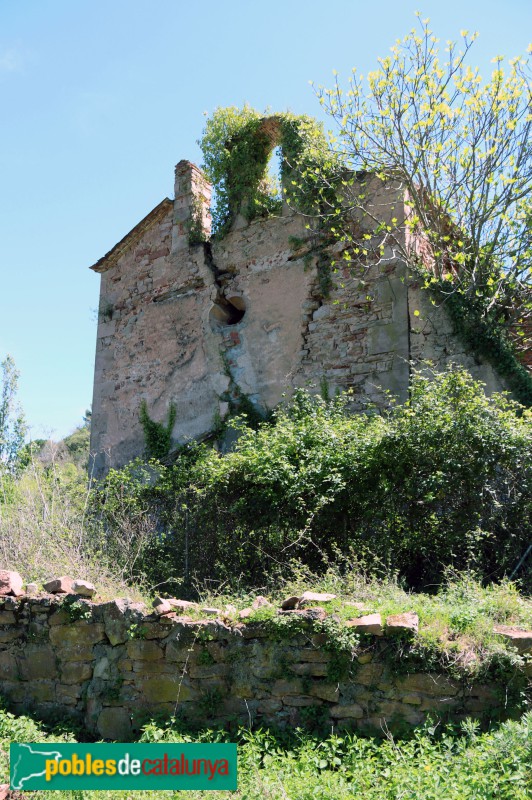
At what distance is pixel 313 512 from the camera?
6848mm

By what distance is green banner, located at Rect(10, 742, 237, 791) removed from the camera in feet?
13.3

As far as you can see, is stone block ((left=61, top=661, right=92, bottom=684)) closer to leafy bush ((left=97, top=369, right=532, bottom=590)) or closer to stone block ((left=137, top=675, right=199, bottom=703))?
stone block ((left=137, top=675, right=199, bottom=703))

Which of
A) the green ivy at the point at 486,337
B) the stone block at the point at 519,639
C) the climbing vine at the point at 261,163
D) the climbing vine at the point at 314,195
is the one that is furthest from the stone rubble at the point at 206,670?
the climbing vine at the point at 261,163

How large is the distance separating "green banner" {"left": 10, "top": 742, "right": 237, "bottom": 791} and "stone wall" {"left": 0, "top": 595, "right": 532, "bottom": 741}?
0.48 m

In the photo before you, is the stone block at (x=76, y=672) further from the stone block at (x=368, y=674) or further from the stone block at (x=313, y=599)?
the stone block at (x=368, y=674)

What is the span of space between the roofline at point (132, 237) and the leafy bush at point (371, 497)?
643 centimetres

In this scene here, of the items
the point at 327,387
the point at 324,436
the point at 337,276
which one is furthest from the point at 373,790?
the point at 337,276

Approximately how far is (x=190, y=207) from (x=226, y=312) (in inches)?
92.0

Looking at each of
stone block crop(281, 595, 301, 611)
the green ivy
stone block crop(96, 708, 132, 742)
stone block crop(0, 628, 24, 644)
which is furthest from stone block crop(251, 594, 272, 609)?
the green ivy

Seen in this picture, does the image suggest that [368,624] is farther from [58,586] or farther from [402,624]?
[58,586]

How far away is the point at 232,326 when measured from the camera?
446 inches

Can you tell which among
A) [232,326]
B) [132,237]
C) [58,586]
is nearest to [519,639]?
[58,586]

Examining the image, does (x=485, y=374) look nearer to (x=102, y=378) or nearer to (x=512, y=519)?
(x=512, y=519)

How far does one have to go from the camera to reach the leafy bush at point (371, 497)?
6230 millimetres
